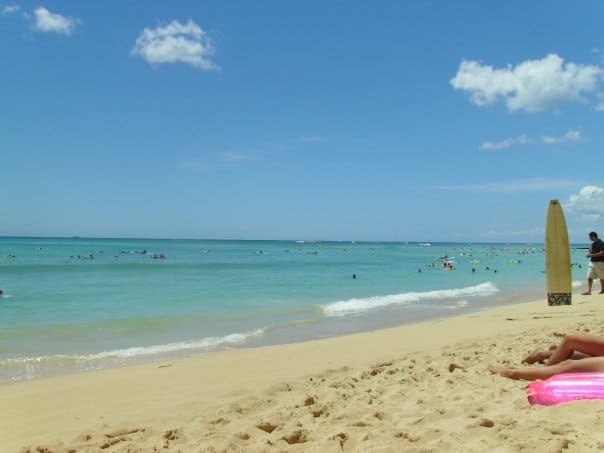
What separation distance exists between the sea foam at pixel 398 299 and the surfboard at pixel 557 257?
464cm

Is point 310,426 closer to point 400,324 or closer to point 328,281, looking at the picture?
point 400,324

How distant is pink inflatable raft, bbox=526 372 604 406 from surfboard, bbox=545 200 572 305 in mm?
8989

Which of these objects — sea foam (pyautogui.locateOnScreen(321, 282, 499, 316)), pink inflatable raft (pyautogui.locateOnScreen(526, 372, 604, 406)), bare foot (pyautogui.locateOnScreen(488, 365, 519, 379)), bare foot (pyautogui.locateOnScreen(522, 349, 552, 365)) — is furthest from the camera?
sea foam (pyautogui.locateOnScreen(321, 282, 499, 316))

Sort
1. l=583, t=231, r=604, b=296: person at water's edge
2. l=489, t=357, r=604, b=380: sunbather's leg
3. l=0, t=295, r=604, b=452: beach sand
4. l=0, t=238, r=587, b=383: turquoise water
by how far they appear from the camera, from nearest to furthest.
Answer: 1. l=0, t=295, r=604, b=452: beach sand
2. l=489, t=357, r=604, b=380: sunbather's leg
3. l=0, t=238, r=587, b=383: turquoise water
4. l=583, t=231, r=604, b=296: person at water's edge

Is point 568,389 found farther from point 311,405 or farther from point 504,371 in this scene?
point 311,405

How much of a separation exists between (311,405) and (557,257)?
963cm

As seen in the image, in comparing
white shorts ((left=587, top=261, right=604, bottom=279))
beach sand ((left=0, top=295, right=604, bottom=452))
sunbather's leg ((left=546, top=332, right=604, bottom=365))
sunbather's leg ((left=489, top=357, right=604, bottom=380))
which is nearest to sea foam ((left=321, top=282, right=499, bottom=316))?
white shorts ((left=587, top=261, right=604, bottom=279))

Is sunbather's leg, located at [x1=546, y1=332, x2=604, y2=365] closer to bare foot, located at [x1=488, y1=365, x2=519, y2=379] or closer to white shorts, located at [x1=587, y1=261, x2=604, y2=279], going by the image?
bare foot, located at [x1=488, y1=365, x2=519, y2=379]

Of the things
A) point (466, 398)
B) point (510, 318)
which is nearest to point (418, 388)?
point (466, 398)

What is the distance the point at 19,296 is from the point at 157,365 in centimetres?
1127

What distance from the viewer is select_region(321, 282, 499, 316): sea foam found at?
1468cm

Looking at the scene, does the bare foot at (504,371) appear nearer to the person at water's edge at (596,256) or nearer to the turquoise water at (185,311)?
the turquoise water at (185,311)

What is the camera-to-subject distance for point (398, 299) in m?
17.2

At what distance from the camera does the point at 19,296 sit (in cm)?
1653
